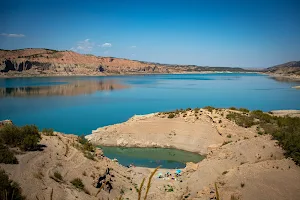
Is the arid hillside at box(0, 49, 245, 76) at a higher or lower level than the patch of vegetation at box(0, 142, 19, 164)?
higher

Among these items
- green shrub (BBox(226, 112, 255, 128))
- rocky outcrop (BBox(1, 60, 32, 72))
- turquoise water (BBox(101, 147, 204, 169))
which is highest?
rocky outcrop (BBox(1, 60, 32, 72))

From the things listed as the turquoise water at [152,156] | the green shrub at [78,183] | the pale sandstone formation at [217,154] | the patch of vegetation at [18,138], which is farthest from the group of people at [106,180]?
the turquoise water at [152,156]

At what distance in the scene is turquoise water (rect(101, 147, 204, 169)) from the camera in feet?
72.5

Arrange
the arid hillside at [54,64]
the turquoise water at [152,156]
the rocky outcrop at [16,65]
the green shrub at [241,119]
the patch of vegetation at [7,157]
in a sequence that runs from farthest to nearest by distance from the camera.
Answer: the arid hillside at [54,64] < the rocky outcrop at [16,65] < the green shrub at [241,119] < the turquoise water at [152,156] < the patch of vegetation at [7,157]

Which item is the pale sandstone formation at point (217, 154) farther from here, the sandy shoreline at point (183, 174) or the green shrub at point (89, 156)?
the green shrub at point (89, 156)

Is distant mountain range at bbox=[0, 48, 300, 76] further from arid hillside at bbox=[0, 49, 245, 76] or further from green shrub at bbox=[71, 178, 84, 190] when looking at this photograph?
green shrub at bbox=[71, 178, 84, 190]

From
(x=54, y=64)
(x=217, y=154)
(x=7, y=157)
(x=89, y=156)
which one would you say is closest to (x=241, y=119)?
(x=217, y=154)

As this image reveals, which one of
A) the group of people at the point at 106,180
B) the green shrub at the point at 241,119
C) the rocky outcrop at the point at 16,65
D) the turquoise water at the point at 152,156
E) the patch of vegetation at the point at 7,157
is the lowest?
the turquoise water at the point at 152,156

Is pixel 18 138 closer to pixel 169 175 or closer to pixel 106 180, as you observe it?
pixel 106 180

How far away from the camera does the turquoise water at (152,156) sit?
22089 millimetres

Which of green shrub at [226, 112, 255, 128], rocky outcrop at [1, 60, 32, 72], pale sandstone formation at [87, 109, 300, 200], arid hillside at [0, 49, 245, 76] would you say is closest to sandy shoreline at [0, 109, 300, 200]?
pale sandstone formation at [87, 109, 300, 200]

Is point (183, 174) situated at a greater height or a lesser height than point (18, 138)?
lesser

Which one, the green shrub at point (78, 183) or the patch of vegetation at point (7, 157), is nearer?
the patch of vegetation at point (7, 157)

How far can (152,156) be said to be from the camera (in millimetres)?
24031
